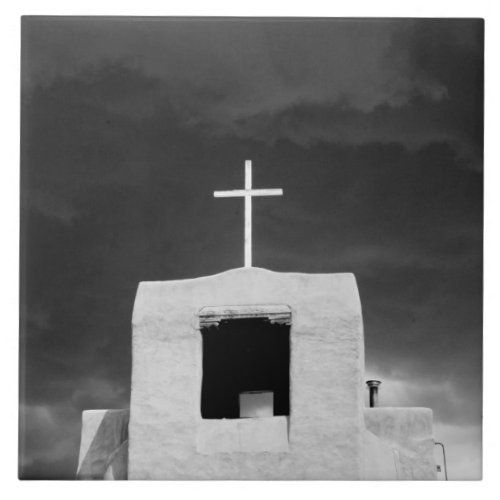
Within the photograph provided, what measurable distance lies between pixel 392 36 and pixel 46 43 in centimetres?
398

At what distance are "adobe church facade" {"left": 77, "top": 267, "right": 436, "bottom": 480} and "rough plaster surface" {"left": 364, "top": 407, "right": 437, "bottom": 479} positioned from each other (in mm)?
12

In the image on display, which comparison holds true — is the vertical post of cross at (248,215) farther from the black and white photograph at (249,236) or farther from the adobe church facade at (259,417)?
the adobe church facade at (259,417)

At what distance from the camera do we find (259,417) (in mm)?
24750

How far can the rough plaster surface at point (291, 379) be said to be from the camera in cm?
2362

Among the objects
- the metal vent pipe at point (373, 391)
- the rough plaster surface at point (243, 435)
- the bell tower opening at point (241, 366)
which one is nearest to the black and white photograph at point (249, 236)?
the rough plaster surface at point (243, 435)

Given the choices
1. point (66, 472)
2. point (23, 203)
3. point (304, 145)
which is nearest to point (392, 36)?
point (304, 145)

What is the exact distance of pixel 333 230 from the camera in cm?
2431

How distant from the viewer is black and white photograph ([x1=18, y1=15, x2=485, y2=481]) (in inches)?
938

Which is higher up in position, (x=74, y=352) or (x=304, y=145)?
(x=304, y=145)

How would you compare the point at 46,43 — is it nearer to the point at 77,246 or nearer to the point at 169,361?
the point at 77,246

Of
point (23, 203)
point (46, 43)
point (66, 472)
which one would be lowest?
point (66, 472)

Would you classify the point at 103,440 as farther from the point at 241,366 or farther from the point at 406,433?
the point at 406,433

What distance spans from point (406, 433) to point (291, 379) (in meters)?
1.74

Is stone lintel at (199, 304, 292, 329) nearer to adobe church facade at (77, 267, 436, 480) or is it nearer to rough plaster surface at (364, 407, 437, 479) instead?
adobe church facade at (77, 267, 436, 480)
